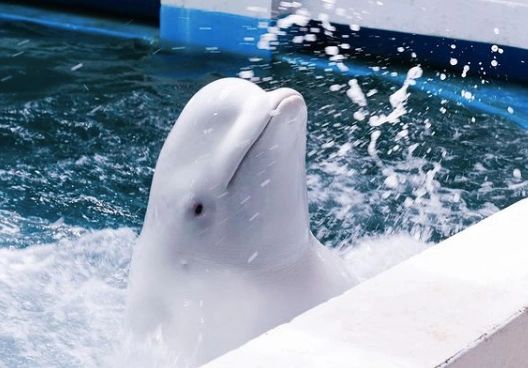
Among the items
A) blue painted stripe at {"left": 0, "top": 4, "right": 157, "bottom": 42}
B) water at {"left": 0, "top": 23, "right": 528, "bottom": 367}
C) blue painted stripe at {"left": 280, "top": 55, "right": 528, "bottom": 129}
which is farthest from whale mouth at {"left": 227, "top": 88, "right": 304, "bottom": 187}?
blue painted stripe at {"left": 0, "top": 4, "right": 157, "bottom": 42}

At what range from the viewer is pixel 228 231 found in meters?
2.96

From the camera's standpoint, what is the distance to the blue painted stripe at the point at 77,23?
9641mm

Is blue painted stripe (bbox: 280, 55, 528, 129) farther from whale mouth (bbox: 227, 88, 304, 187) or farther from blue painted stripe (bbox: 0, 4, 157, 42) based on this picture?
whale mouth (bbox: 227, 88, 304, 187)

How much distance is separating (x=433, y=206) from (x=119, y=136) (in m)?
2.13

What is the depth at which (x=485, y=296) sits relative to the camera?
1829mm

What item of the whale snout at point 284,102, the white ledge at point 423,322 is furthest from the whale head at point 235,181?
the white ledge at point 423,322

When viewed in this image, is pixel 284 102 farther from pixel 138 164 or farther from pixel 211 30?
pixel 211 30

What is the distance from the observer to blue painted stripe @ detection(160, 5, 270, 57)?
357 inches

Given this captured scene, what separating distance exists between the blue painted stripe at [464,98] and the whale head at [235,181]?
4755mm

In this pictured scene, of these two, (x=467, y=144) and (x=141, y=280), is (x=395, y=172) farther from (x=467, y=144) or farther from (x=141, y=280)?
(x=141, y=280)

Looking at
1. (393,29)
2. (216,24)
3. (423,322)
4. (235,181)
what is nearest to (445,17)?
(393,29)

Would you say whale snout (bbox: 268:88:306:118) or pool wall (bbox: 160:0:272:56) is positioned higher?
whale snout (bbox: 268:88:306:118)

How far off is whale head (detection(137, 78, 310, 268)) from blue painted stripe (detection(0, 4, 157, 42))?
6632 mm

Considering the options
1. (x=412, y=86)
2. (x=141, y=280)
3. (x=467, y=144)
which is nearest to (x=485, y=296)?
(x=141, y=280)
